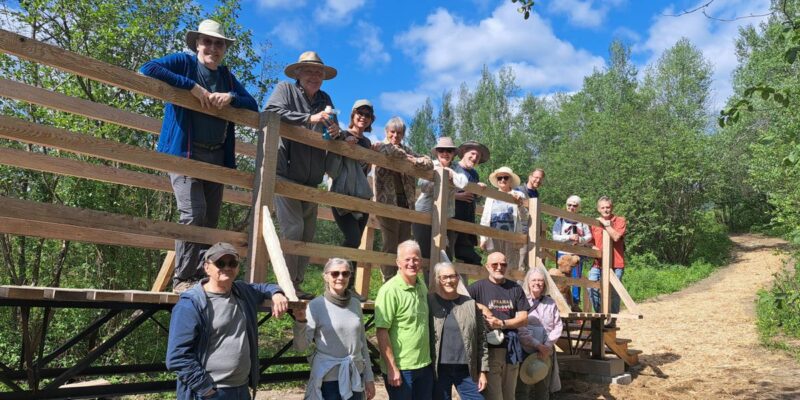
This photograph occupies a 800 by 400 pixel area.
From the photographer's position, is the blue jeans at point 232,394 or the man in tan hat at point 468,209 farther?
the man in tan hat at point 468,209

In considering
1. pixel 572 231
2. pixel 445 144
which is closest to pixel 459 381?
pixel 445 144

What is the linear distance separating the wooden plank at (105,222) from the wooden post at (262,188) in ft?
0.37

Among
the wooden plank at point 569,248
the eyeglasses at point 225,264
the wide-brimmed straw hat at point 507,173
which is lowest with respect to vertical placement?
the eyeglasses at point 225,264

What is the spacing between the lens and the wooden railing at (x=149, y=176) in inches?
131

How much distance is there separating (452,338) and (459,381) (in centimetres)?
39

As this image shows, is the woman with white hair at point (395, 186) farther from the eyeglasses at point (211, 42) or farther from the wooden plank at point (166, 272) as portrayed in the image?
the wooden plank at point (166, 272)

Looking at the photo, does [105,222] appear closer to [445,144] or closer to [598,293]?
[445,144]

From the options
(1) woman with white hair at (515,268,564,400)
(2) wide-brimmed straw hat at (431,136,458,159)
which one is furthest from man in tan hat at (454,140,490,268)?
(1) woman with white hair at (515,268,564,400)

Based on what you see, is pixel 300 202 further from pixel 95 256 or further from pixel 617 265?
pixel 95 256

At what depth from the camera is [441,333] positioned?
5.14 m

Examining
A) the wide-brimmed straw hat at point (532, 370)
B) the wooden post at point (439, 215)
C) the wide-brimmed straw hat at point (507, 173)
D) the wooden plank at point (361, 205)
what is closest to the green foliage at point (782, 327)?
the wide-brimmed straw hat at point (507, 173)

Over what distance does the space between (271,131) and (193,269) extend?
1056 millimetres

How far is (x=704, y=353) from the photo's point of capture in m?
12.0

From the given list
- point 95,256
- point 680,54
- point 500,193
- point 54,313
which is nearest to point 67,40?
point 95,256
